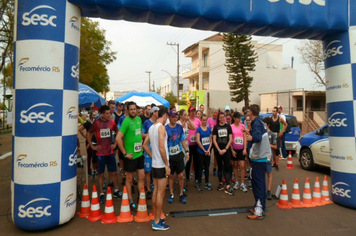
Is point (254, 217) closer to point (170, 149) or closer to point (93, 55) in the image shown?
point (170, 149)

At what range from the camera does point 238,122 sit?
260 inches

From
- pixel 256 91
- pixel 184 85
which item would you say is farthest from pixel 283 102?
pixel 184 85

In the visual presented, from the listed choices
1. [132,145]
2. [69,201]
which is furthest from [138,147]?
[69,201]

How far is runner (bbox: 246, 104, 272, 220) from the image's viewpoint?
4676mm

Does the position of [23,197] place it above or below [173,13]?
below

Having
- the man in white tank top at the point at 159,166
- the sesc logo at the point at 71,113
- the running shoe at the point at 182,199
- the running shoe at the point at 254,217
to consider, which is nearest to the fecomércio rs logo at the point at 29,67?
the sesc logo at the point at 71,113

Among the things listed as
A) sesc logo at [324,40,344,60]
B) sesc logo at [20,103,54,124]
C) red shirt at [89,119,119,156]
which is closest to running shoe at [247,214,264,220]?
red shirt at [89,119,119,156]

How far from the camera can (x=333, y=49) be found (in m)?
5.46

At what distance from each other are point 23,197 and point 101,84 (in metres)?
30.4

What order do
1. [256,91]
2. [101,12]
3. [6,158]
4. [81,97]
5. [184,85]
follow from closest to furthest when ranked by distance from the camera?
[101,12] → [81,97] → [6,158] → [256,91] → [184,85]

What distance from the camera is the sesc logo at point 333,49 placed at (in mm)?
5348

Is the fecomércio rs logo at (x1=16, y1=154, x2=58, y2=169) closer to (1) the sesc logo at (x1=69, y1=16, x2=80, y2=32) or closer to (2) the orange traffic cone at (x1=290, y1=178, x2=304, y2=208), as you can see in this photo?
(1) the sesc logo at (x1=69, y1=16, x2=80, y2=32)

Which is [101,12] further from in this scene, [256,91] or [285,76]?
[285,76]

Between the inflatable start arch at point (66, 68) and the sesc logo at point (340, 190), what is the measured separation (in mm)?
21
